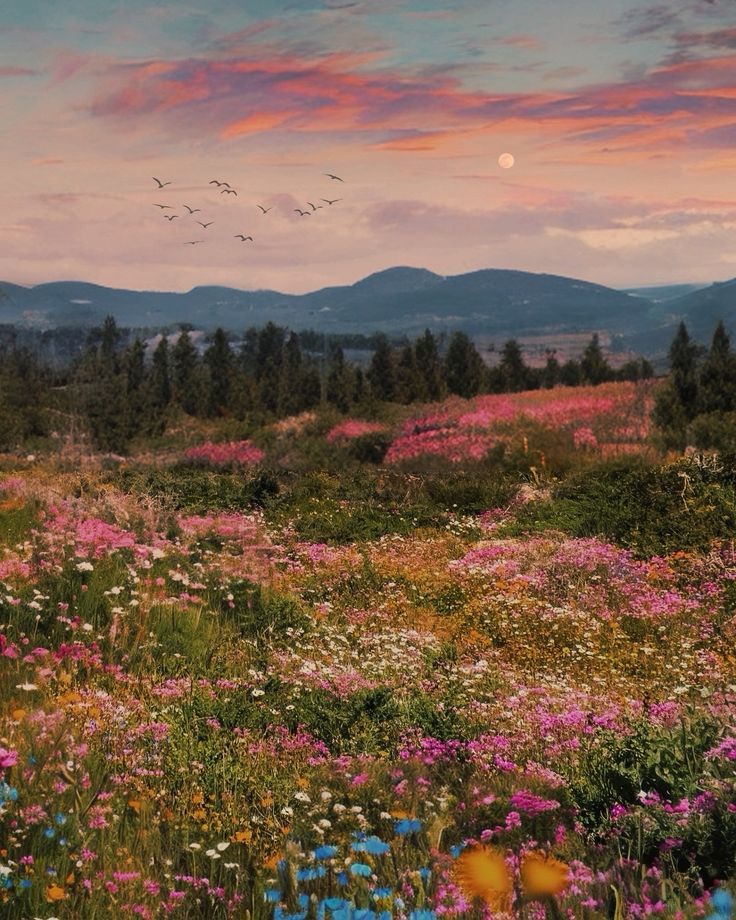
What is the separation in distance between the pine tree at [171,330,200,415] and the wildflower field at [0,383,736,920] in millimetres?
64803

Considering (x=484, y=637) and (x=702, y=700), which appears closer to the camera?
(x=702, y=700)

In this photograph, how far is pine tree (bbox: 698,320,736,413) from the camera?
94.8ft

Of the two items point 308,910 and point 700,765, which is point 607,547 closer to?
point 700,765

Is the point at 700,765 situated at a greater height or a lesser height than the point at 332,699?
greater

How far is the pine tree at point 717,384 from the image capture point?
28906 millimetres

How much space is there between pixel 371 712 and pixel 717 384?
1070 inches

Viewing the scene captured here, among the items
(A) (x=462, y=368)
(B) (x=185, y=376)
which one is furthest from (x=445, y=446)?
(B) (x=185, y=376)

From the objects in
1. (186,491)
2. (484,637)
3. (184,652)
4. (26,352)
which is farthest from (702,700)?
(26,352)

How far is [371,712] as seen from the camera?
5.68 meters

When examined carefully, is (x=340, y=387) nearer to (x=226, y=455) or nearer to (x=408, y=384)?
(x=408, y=384)

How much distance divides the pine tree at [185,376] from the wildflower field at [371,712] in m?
64.8

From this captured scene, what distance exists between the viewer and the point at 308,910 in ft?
9.87

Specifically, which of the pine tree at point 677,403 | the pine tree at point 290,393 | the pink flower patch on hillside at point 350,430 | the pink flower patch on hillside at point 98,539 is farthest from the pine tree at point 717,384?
the pine tree at point 290,393

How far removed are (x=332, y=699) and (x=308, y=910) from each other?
114 inches
